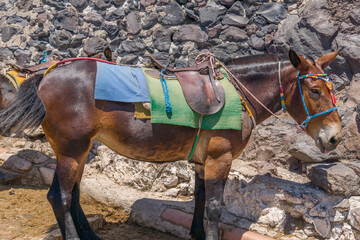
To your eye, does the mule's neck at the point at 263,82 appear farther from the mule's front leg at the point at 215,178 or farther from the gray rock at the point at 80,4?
the gray rock at the point at 80,4

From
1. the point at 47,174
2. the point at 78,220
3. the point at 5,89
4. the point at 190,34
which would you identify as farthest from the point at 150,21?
Answer: the point at 78,220

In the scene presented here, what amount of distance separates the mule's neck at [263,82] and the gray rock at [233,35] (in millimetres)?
2399

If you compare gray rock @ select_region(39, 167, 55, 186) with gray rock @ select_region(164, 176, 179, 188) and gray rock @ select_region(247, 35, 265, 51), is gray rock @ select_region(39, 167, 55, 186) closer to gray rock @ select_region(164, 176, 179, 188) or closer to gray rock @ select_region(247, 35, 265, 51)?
gray rock @ select_region(164, 176, 179, 188)

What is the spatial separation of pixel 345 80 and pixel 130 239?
3569 millimetres

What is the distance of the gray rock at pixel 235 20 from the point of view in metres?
5.62

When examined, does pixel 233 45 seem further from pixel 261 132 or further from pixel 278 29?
pixel 261 132

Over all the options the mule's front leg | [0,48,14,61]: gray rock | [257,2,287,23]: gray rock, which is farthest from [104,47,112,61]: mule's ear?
[0,48,14,61]: gray rock

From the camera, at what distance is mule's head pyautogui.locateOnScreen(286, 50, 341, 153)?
311cm

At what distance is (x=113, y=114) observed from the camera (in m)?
2.93

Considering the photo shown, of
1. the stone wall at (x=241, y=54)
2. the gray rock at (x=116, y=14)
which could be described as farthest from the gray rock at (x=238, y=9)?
the gray rock at (x=116, y=14)

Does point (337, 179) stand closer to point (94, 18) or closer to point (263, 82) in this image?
point (263, 82)

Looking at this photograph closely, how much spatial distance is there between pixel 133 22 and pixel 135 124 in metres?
3.55

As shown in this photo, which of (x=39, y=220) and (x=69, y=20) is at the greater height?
(x=69, y=20)

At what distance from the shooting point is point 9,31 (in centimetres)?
653
